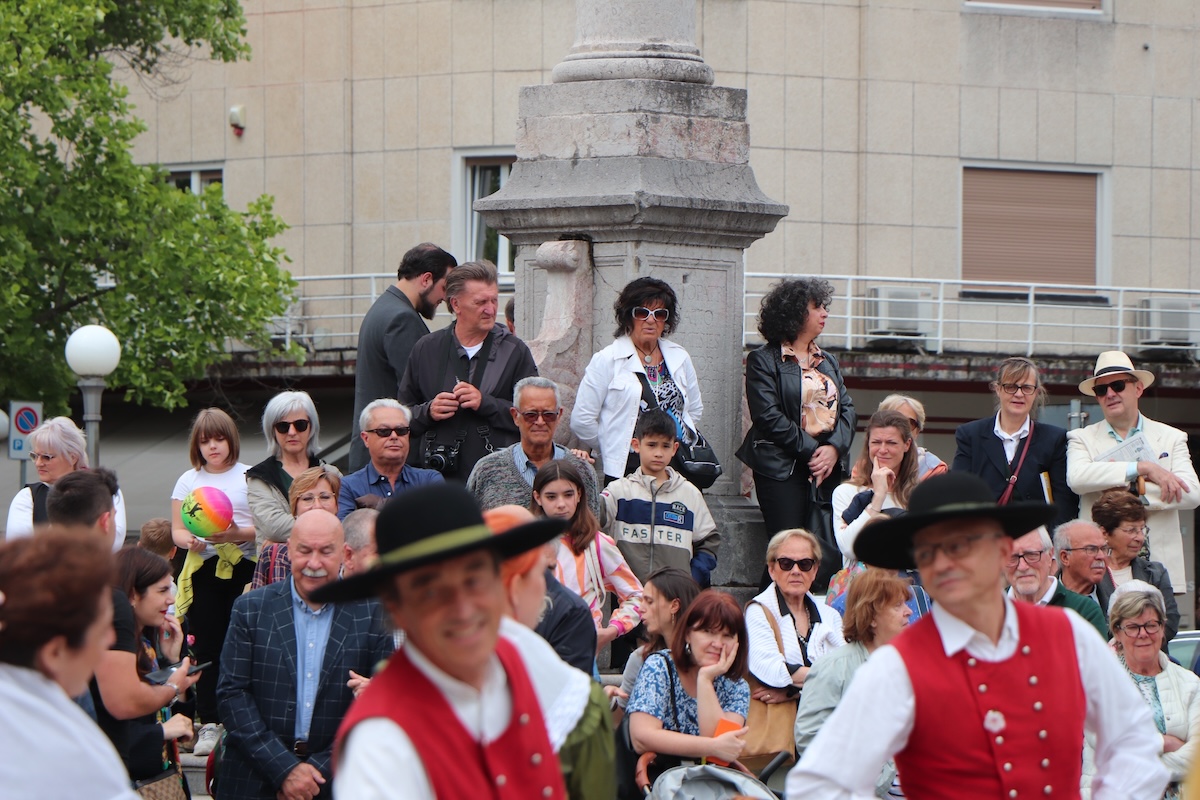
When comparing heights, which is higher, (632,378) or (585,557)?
(632,378)

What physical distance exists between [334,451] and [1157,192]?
463 inches

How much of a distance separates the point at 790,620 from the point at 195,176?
2076 cm

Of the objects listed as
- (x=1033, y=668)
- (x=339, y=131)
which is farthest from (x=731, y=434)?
(x=339, y=131)

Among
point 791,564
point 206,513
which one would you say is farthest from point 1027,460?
point 206,513

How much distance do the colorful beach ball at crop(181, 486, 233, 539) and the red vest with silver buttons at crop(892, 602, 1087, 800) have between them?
5.29 m

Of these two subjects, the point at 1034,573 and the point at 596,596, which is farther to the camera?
the point at 1034,573

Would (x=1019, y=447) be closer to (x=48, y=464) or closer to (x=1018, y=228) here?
(x=48, y=464)

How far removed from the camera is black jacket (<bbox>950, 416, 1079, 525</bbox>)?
10.1 m

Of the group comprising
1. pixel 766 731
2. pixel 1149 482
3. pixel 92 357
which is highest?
pixel 92 357

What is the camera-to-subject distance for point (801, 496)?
9719 millimetres

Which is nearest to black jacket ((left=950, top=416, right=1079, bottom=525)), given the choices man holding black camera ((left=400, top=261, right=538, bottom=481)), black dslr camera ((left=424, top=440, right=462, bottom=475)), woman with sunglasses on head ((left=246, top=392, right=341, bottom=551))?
man holding black camera ((left=400, top=261, right=538, bottom=481))

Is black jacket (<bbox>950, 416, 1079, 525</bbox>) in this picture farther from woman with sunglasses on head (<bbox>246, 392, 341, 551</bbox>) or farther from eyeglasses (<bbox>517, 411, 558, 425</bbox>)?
woman with sunglasses on head (<bbox>246, 392, 341, 551</bbox>)

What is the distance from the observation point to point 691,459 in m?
9.37

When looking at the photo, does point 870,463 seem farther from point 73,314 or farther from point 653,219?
point 73,314
